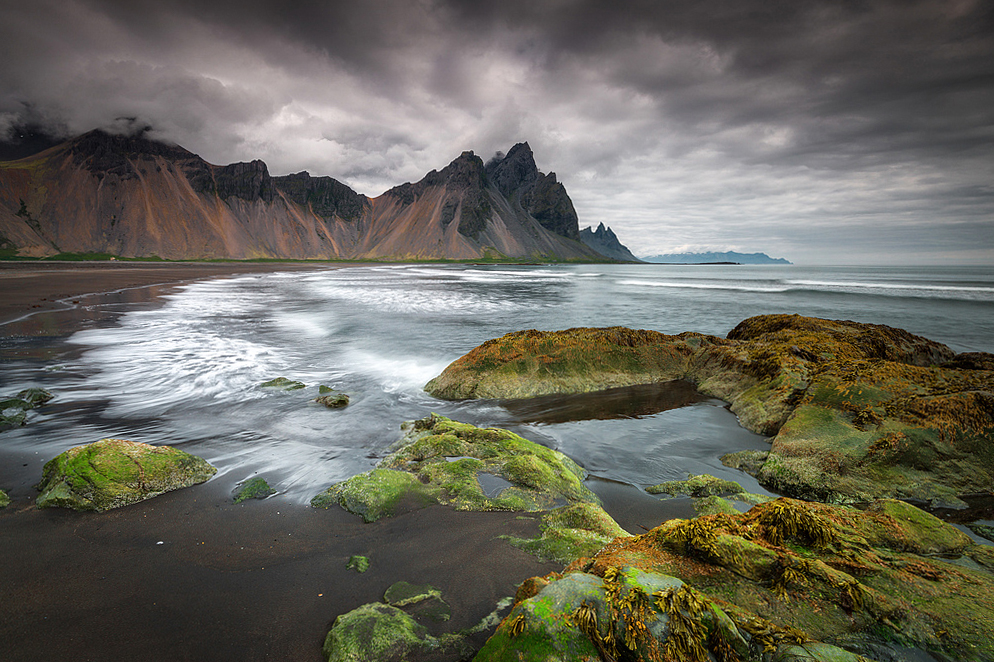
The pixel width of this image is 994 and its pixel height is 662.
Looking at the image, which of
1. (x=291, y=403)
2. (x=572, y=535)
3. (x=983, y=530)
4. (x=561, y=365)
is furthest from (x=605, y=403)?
(x=291, y=403)

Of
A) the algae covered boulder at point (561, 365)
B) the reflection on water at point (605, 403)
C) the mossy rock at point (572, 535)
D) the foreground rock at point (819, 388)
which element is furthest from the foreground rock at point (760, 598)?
the algae covered boulder at point (561, 365)

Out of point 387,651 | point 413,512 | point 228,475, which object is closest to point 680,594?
point 387,651

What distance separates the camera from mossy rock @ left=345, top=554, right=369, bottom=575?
12.2 feet

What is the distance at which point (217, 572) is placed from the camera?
3645 mm

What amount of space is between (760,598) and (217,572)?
4316 mm

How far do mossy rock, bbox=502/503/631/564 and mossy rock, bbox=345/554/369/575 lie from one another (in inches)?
53.5

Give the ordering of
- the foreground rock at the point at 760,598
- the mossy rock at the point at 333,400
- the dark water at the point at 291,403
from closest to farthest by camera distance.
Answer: the foreground rock at the point at 760,598, the dark water at the point at 291,403, the mossy rock at the point at 333,400

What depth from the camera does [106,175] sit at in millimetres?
140875

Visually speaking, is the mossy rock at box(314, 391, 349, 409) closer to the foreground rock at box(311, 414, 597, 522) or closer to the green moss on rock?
the green moss on rock

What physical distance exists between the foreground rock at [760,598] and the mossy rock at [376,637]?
0.76 metres

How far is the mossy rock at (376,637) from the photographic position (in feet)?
9.06

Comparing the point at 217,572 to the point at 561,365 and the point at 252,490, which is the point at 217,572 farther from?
the point at 561,365

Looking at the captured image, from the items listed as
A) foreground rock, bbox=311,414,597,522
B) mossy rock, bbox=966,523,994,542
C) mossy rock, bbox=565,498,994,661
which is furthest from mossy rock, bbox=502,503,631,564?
mossy rock, bbox=966,523,994,542

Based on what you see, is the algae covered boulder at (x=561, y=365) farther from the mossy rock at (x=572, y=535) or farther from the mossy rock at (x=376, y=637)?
the mossy rock at (x=376, y=637)
